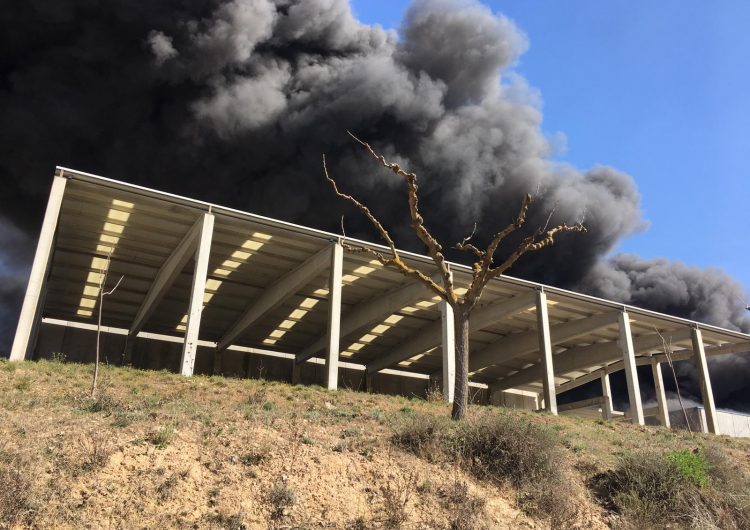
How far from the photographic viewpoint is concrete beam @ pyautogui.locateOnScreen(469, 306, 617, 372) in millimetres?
34188

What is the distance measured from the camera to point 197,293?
76.0 feet

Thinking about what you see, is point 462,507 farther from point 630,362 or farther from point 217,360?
point 217,360

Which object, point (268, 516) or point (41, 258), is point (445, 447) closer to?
point (268, 516)

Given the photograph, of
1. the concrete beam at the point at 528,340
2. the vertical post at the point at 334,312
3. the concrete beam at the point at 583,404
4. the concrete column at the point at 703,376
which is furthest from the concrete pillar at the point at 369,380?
the concrete column at the point at 703,376

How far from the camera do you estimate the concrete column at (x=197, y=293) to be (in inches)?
863

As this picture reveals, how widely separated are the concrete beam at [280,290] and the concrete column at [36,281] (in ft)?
36.0

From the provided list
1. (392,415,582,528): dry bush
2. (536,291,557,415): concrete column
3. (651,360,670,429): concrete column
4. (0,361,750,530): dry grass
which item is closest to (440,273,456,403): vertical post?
(536,291,557,415): concrete column

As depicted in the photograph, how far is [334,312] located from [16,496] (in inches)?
716

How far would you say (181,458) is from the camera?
956 cm

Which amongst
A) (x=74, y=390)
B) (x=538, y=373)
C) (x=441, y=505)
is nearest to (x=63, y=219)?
(x=74, y=390)

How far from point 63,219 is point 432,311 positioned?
20.6m

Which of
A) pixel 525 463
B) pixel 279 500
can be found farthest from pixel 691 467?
pixel 279 500

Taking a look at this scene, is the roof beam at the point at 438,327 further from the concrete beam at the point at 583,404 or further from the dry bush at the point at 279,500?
the dry bush at the point at 279,500

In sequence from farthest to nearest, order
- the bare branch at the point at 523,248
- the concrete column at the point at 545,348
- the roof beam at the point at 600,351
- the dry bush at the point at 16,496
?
the roof beam at the point at 600,351
the concrete column at the point at 545,348
the bare branch at the point at 523,248
the dry bush at the point at 16,496
